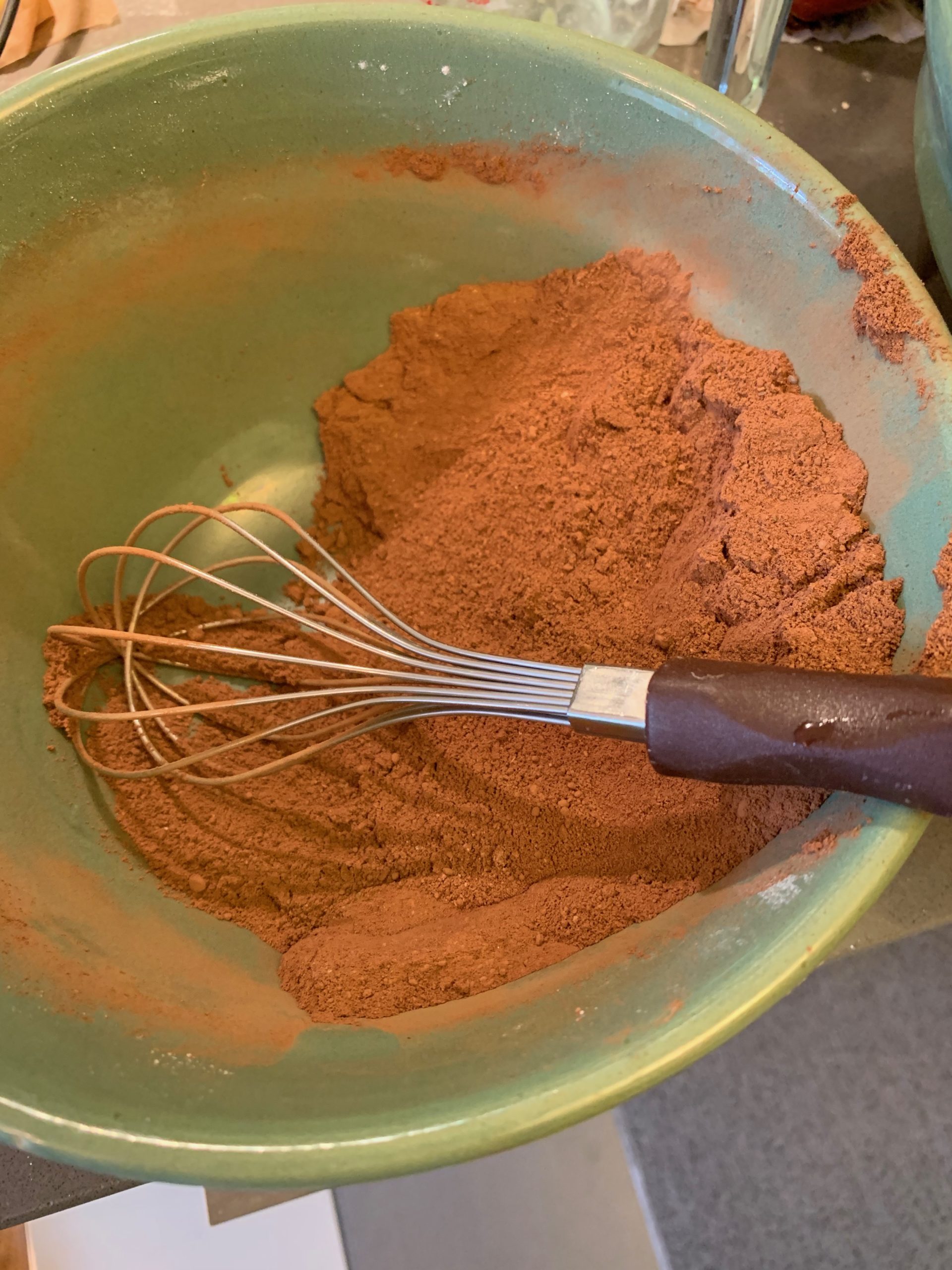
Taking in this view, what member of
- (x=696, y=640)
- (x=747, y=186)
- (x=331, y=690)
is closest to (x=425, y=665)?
(x=331, y=690)

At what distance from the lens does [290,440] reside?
0.76 metres

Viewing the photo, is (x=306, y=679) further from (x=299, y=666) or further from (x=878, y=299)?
(x=878, y=299)

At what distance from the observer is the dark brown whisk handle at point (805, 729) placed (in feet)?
1.26

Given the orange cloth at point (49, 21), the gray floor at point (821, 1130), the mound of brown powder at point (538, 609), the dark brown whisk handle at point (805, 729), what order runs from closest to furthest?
the dark brown whisk handle at point (805, 729) < the mound of brown powder at point (538, 609) < the orange cloth at point (49, 21) < the gray floor at point (821, 1130)

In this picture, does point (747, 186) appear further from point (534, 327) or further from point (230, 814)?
point (230, 814)

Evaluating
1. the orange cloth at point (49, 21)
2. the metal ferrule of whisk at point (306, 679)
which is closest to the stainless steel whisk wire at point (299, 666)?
the metal ferrule of whisk at point (306, 679)

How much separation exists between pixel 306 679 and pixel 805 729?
0.39 meters

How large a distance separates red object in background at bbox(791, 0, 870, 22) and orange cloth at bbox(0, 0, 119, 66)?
27.1 inches

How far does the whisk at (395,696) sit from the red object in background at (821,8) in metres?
0.74

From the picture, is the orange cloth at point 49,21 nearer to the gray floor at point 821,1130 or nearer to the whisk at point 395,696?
the whisk at point 395,696

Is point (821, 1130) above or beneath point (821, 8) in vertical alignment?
beneath

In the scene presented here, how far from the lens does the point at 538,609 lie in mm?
597

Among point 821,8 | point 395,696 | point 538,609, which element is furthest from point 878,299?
point 821,8

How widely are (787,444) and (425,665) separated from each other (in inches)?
10.8
